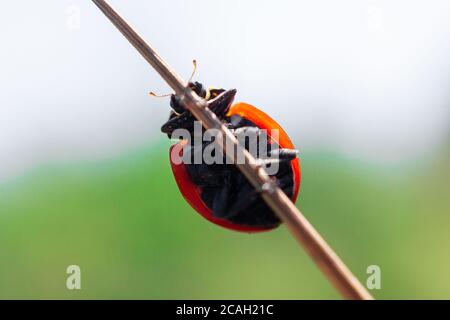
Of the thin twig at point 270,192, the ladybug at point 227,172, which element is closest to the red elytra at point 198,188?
the ladybug at point 227,172

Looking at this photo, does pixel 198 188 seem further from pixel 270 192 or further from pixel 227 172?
pixel 270 192

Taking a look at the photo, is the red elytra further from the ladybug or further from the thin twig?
the thin twig

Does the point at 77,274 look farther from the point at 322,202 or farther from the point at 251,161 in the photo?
the point at 322,202

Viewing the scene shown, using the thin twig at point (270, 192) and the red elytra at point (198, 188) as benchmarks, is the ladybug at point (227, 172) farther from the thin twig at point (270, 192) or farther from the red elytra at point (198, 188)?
the thin twig at point (270, 192)

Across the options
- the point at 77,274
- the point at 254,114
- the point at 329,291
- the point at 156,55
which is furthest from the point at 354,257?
the point at 156,55

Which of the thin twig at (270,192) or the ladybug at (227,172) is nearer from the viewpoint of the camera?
the thin twig at (270,192)

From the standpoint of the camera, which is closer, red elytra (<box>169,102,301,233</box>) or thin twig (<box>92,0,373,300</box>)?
thin twig (<box>92,0,373,300</box>)

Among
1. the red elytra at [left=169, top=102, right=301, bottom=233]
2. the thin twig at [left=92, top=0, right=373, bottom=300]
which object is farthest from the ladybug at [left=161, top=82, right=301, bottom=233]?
the thin twig at [left=92, top=0, right=373, bottom=300]
